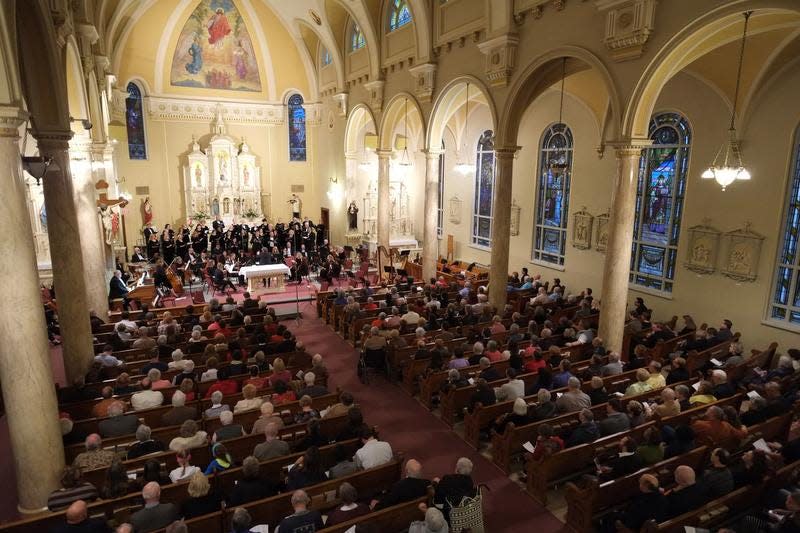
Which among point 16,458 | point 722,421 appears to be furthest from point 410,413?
point 16,458

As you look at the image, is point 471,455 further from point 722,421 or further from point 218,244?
point 218,244

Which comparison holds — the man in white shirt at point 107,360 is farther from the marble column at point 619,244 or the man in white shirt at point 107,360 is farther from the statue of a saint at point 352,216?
the statue of a saint at point 352,216

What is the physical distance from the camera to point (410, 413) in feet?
28.5

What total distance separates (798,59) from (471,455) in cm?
1000

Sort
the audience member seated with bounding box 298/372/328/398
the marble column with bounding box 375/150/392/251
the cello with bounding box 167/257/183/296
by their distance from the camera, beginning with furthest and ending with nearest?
the marble column with bounding box 375/150/392/251 < the cello with bounding box 167/257/183/296 < the audience member seated with bounding box 298/372/328/398

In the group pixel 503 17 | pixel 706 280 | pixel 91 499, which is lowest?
pixel 91 499

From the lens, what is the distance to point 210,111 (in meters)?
23.7

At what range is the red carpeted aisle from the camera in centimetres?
605

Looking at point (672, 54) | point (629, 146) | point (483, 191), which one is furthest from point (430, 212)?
point (672, 54)

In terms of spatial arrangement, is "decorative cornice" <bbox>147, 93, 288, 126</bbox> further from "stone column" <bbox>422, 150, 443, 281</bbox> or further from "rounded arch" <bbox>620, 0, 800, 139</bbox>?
"rounded arch" <bbox>620, 0, 800, 139</bbox>

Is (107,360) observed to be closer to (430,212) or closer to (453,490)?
(453,490)

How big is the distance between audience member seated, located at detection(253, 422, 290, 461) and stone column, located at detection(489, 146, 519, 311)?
8194 millimetres

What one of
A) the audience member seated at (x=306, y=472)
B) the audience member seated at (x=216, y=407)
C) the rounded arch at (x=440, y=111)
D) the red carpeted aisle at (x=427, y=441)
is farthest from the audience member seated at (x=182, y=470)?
the rounded arch at (x=440, y=111)

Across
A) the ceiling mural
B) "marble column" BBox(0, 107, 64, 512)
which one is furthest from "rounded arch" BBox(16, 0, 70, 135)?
the ceiling mural
